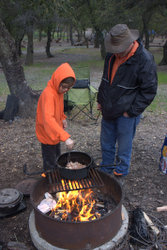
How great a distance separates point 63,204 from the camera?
2.77 m

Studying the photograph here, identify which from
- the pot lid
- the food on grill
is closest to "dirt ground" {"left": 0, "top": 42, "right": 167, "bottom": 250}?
the pot lid

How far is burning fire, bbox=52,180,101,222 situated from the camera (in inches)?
102

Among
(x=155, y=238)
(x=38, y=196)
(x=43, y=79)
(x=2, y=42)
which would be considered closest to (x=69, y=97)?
(x=2, y=42)

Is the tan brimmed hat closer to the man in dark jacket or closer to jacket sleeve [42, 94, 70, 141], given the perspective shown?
the man in dark jacket

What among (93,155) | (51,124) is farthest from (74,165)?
(93,155)

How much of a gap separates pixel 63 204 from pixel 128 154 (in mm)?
1191

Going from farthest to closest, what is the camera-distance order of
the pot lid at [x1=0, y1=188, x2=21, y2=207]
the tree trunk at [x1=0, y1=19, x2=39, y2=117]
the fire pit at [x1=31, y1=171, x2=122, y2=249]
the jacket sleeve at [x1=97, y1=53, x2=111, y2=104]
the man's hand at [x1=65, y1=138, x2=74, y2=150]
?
the tree trunk at [x1=0, y1=19, x2=39, y2=117]
the jacket sleeve at [x1=97, y1=53, x2=111, y2=104]
the pot lid at [x1=0, y1=188, x2=21, y2=207]
the man's hand at [x1=65, y1=138, x2=74, y2=150]
the fire pit at [x1=31, y1=171, x2=122, y2=249]

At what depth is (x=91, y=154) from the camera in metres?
4.54

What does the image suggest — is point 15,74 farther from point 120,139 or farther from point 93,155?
point 120,139

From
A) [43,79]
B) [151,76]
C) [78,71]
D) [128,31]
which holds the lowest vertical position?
[43,79]

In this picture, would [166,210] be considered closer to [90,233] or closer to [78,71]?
[90,233]

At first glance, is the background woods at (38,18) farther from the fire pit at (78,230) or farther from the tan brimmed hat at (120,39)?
the fire pit at (78,230)

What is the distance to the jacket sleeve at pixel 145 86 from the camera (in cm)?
280

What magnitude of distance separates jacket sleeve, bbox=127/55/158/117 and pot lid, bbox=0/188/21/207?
5.93 feet
